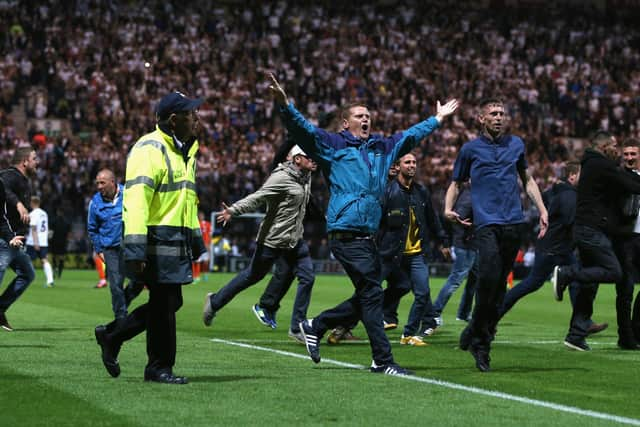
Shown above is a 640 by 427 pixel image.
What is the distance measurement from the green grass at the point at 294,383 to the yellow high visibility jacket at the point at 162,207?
0.90 meters

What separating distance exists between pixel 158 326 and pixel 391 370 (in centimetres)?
198

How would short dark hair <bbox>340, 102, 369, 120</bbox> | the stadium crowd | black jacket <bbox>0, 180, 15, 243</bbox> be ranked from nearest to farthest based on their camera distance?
short dark hair <bbox>340, 102, 369, 120</bbox>
black jacket <bbox>0, 180, 15, 243</bbox>
the stadium crowd

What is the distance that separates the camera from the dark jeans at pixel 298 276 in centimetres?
1391

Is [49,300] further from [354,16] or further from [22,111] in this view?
[354,16]

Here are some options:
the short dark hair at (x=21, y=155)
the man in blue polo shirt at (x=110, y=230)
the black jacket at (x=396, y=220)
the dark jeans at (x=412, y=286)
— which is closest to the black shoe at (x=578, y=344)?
the dark jeans at (x=412, y=286)

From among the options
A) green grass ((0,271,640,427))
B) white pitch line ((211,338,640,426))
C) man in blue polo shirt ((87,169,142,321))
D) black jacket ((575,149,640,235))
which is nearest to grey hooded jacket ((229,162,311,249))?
green grass ((0,271,640,427))

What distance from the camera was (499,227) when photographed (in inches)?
414

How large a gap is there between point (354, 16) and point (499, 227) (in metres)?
43.6

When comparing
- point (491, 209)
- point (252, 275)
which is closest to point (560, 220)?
point (252, 275)

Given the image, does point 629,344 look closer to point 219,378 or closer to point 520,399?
point 520,399

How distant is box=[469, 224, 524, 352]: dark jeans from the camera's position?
10461 mm

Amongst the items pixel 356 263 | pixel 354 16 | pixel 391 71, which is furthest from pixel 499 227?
pixel 354 16

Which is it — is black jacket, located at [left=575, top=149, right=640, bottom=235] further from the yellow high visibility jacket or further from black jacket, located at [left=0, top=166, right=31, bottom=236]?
black jacket, located at [left=0, top=166, right=31, bottom=236]

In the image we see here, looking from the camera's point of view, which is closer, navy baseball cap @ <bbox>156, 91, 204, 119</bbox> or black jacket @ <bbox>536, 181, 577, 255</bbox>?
navy baseball cap @ <bbox>156, 91, 204, 119</bbox>
